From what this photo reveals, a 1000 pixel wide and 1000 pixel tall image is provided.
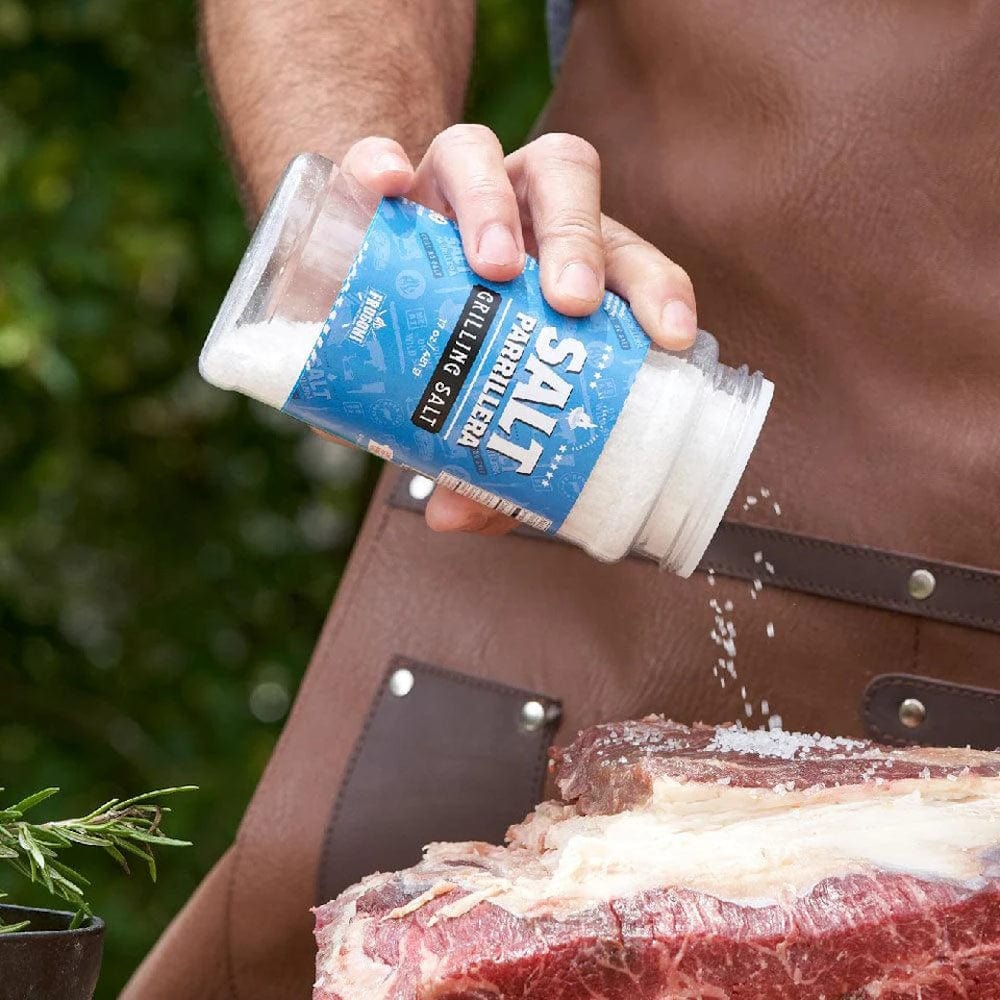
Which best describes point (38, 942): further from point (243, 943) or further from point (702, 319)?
point (702, 319)

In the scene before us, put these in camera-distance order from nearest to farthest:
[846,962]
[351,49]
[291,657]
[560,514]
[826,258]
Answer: [846,962]
[560,514]
[826,258]
[351,49]
[291,657]

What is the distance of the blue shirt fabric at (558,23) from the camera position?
6.25 feet

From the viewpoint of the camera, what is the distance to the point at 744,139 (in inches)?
63.9

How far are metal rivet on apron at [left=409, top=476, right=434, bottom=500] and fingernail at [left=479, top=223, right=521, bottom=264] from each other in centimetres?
58

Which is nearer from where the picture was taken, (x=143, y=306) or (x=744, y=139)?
(x=744, y=139)

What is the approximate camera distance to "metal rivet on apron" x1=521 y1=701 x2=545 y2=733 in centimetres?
162

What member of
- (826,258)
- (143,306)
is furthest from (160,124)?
(826,258)

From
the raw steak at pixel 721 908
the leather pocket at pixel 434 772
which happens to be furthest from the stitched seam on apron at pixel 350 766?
the raw steak at pixel 721 908

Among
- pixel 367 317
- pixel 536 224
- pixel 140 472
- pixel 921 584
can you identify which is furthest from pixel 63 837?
pixel 140 472

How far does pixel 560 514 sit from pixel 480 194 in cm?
29

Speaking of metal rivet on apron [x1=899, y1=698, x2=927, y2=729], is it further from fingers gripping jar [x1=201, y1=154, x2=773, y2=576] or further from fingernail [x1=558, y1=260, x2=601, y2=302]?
fingernail [x1=558, y1=260, x2=601, y2=302]

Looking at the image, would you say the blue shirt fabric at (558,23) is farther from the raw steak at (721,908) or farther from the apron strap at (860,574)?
the raw steak at (721,908)

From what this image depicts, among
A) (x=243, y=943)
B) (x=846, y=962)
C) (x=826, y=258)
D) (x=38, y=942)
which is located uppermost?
(x=826, y=258)

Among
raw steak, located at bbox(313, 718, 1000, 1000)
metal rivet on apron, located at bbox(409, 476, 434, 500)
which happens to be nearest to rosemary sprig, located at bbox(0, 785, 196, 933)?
raw steak, located at bbox(313, 718, 1000, 1000)
